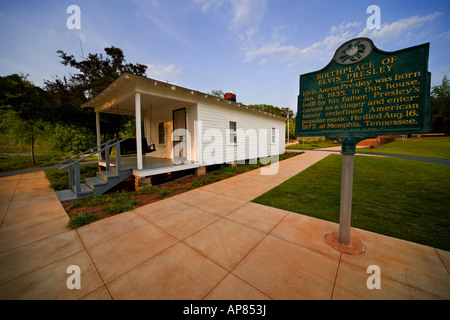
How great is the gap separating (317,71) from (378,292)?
3416 mm

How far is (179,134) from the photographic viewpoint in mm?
8742

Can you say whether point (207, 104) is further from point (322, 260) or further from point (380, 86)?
point (322, 260)

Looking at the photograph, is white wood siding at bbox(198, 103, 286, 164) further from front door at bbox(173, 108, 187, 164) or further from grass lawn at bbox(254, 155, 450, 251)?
grass lawn at bbox(254, 155, 450, 251)

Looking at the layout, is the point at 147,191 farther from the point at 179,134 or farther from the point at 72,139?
the point at 72,139

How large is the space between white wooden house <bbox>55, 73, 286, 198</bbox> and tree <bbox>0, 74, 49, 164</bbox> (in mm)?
4176

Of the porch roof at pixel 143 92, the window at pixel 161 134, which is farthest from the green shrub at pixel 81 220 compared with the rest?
the window at pixel 161 134

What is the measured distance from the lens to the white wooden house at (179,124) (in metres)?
6.33

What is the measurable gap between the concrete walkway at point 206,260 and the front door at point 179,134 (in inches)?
200

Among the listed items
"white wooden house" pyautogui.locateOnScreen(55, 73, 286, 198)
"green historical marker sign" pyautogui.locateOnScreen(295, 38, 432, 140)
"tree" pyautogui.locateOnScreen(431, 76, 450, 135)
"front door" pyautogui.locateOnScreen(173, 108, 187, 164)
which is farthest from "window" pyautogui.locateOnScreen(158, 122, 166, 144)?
"tree" pyautogui.locateOnScreen(431, 76, 450, 135)

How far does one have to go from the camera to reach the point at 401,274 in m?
2.12

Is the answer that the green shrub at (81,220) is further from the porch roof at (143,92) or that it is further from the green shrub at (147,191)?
the porch roof at (143,92)

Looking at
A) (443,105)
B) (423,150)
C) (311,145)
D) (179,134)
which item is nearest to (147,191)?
(179,134)

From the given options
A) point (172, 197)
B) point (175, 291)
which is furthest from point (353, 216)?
point (172, 197)

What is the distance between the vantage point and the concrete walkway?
194cm
